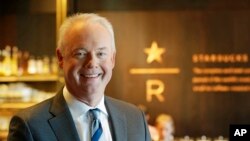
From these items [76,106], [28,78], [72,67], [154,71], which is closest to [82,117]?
[76,106]

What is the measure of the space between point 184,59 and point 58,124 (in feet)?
7.16

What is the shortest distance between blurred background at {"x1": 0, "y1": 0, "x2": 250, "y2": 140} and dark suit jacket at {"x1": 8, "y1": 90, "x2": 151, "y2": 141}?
189cm

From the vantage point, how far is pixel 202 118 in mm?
3461

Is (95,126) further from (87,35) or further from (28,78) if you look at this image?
(28,78)

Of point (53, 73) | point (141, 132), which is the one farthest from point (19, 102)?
point (141, 132)

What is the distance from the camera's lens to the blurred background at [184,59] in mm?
3436

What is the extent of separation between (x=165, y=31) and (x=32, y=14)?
1178 millimetres

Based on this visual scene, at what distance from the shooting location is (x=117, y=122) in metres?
1.53

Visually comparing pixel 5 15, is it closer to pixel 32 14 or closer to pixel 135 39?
pixel 32 14

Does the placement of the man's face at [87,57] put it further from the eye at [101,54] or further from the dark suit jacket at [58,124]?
the dark suit jacket at [58,124]

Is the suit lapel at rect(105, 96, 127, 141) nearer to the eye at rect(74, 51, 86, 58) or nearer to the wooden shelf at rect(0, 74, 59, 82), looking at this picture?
the eye at rect(74, 51, 86, 58)

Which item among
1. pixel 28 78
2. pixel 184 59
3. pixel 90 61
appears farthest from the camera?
pixel 28 78

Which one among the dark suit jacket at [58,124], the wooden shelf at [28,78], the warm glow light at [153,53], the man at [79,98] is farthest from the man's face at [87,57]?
the wooden shelf at [28,78]

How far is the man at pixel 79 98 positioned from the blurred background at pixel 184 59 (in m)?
2.00
